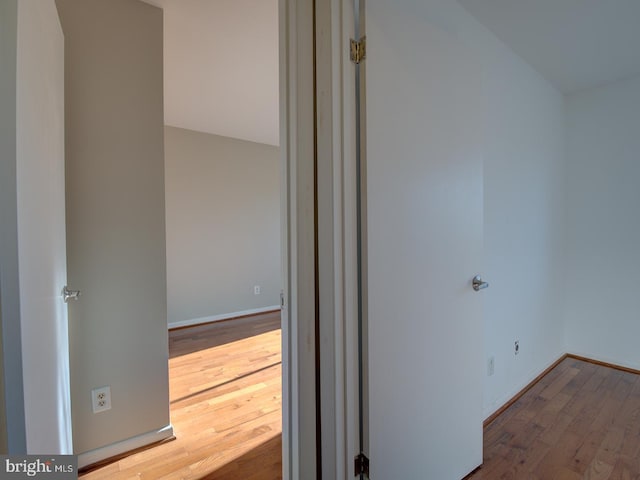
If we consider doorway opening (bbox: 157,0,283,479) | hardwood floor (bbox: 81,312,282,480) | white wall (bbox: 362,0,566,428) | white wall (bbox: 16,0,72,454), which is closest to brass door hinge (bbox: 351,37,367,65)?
white wall (bbox: 362,0,566,428)

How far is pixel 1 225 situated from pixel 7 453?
530 millimetres

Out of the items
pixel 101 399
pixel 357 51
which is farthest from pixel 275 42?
pixel 101 399

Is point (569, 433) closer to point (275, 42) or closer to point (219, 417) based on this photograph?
point (219, 417)

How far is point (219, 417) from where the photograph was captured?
190cm

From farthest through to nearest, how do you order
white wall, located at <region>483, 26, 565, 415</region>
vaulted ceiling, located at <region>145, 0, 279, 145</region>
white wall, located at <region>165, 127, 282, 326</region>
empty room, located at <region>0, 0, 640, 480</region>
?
white wall, located at <region>165, 127, 282, 326</region> → white wall, located at <region>483, 26, 565, 415</region> → vaulted ceiling, located at <region>145, 0, 279, 145</region> → empty room, located at <region>0, 0, 640, 480</region>

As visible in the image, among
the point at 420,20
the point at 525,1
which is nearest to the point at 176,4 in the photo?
the point at 420,20

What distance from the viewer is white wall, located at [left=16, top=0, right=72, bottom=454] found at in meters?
0.73

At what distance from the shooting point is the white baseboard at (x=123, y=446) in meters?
1.48

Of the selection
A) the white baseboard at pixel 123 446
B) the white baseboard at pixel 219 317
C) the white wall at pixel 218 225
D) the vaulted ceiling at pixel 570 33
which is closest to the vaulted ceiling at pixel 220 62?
the white wall at pixel 218 225

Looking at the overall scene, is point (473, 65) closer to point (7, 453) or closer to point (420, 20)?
point (420, 20)

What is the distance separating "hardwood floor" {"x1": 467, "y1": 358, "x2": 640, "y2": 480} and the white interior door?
34 cm

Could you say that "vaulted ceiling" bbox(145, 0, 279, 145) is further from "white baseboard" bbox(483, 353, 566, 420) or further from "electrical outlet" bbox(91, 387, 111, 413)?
"white baseboard" bbox(483, 353, 566, 420)

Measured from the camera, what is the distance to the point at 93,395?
1482mm

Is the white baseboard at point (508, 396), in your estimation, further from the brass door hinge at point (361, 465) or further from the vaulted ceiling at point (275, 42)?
the vaulted ceiling at point (275, 42)
